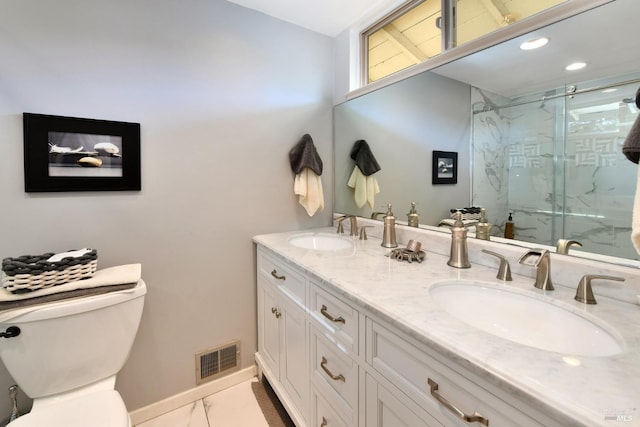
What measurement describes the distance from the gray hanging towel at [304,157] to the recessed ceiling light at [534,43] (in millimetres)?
1184

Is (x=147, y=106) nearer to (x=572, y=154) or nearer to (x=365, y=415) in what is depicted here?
(x=365, y=415)

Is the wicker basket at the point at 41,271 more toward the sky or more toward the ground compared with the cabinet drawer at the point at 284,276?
more toward the sky

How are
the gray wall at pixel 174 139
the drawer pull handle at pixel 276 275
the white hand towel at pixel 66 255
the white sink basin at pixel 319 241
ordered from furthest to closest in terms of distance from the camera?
the white sink basin at pixel 319 241
the drawer pull handle at pixel 276 275
the gray wall at pixel 174 139
the white hand towel at pixel 66 255

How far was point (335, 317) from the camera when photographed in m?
1.07

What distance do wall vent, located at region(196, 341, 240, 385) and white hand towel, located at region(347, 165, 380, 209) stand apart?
1.24 m

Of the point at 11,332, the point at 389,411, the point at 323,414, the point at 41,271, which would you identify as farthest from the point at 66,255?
the point at 389,411

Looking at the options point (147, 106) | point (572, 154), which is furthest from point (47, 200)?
point (572, 154)

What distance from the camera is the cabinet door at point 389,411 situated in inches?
29.1

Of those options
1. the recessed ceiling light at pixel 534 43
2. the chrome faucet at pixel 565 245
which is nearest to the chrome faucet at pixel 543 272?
the chrome faucet at pixel 565 245

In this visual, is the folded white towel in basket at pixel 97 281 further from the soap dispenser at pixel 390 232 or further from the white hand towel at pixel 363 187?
the white hand towel at pixel 363 187

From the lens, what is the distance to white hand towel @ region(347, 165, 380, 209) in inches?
76.6

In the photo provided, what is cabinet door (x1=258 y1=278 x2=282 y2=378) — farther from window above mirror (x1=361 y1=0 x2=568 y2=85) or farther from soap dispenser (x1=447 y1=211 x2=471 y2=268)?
window above mirror (x1=361 y1=0 x2=568 y2=85)

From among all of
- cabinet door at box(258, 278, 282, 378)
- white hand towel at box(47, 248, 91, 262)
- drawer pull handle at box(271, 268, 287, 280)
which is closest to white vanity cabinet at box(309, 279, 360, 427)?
drawer pull handle at box(271, 268, 287, 280)

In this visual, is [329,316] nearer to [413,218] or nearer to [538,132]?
[413,218]
